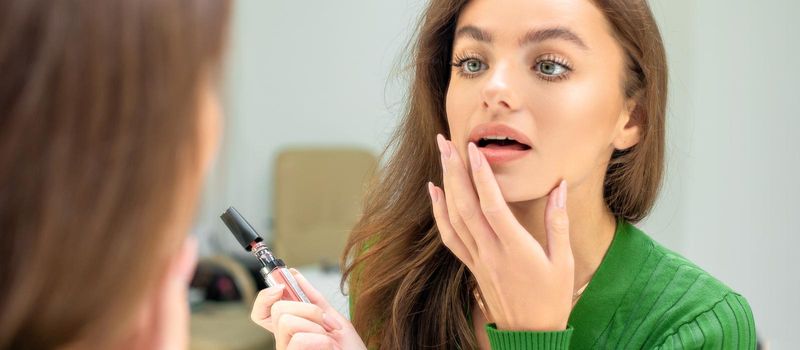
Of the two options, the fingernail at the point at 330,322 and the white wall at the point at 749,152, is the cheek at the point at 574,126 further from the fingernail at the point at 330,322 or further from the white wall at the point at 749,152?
the white wall at the point at 749,152

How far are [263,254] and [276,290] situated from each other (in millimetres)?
49

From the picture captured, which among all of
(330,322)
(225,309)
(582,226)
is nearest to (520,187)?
(582,226)

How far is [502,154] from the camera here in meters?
0.96

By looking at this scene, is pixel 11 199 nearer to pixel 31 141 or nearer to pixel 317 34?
pixel 31 141

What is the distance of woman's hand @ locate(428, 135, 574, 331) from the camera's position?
90 centimetres

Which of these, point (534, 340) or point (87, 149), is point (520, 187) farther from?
point (87, 149)

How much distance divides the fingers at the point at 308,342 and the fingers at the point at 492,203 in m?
0.21

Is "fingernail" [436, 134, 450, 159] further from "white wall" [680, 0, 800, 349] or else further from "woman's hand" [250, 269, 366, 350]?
"white wall" [680, 0, 800, 349]

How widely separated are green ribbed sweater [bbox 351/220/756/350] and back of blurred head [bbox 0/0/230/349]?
0.64 meters

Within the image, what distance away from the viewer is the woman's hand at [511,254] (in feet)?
2.95

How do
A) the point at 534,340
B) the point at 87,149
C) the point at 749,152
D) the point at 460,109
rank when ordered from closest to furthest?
the point at 87,149
the point at 534,340
the point at 460,109
the point at 749,152

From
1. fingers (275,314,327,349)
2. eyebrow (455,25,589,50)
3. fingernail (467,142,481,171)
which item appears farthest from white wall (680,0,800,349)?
fingers (275,314,327,349)

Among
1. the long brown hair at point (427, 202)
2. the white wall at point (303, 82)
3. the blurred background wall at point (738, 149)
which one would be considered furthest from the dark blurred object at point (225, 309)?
the long brown hair at point (427, 202)

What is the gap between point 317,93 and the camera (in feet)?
12.0
